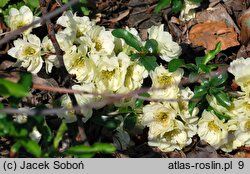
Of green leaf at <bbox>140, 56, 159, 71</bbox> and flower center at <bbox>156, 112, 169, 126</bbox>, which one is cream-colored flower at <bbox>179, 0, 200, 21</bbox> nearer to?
green leaf at <bbox>140, 56, 159, 71</bbox>

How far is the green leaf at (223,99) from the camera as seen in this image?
287 cm

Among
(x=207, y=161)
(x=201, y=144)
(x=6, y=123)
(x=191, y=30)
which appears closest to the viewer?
(x=6, y=123)

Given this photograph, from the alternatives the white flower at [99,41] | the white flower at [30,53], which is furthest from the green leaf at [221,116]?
the white flower at [30,53]

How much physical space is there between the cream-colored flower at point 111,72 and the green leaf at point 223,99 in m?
0.53

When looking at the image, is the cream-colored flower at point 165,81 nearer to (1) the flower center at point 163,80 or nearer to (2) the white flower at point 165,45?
(1) the flower center at point 163,80

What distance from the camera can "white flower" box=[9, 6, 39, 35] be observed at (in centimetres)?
332

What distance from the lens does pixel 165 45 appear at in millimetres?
3104

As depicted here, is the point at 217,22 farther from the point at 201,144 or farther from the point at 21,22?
the point at 21,22

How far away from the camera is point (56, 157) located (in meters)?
2.60

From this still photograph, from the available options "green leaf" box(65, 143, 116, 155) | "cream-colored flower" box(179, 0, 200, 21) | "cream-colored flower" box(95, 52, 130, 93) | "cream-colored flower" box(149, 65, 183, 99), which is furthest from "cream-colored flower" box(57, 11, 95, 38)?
"green leaf" box(65, 143, 116, 155)

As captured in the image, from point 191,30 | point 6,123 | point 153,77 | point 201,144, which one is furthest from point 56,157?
point 191,30

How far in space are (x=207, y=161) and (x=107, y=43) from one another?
88cm

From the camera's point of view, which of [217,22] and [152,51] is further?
[217,22]

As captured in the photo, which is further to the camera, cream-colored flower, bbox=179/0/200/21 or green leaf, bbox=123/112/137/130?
cream-colored flower, bbox=179/0/200/21
